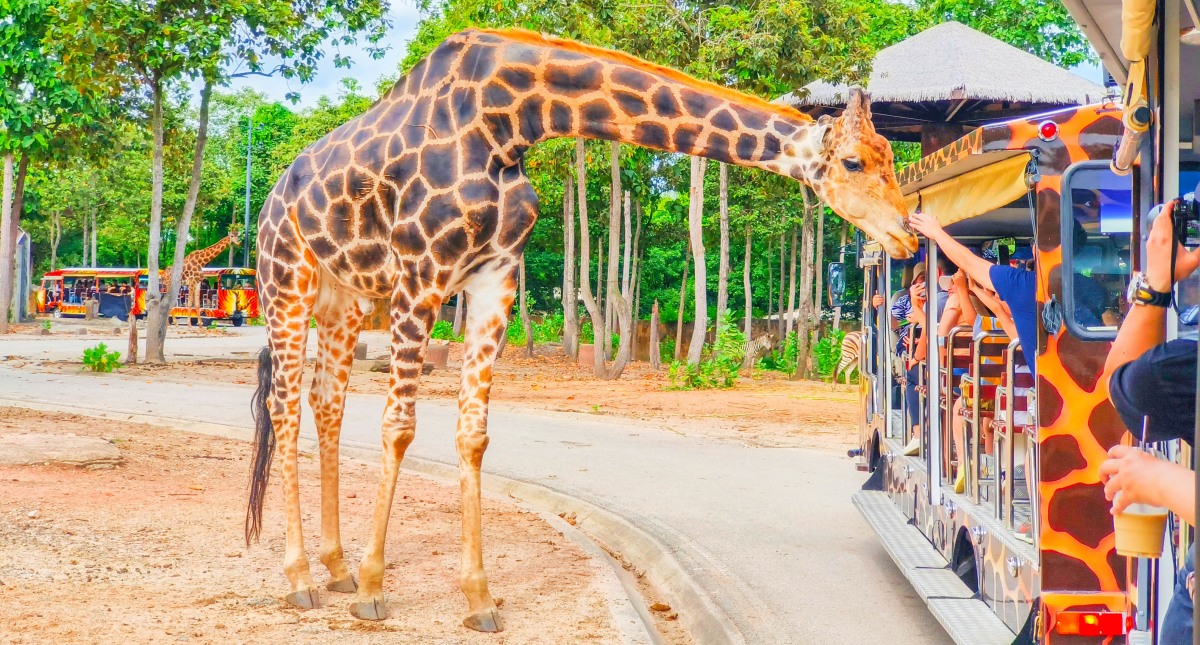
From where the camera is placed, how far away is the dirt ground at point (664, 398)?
14.9 metres

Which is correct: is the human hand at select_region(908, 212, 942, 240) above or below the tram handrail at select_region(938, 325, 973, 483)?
above

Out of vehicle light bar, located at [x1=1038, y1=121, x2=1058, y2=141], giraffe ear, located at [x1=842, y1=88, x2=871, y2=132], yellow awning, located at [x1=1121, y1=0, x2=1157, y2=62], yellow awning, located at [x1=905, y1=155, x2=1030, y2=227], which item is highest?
giraffe ear, located at [x1=842, y1=88, x2=871, y2=132]

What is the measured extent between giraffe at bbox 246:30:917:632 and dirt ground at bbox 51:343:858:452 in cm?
803

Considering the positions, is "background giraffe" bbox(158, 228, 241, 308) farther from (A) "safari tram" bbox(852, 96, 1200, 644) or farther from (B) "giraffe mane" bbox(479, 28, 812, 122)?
(A) "safari tram" bbox(852, 96, 1200, 644)

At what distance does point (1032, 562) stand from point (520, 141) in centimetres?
319

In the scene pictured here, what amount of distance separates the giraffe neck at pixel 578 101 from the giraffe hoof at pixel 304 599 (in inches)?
97.5

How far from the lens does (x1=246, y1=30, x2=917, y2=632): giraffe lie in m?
5.64

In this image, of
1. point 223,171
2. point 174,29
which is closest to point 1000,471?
point 174,29

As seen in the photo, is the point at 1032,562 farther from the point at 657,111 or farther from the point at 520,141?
the point at 520,141

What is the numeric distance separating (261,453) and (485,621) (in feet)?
6.43

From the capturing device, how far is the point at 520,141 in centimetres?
589

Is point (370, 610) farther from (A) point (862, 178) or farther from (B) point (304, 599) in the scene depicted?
(A) point (862, 178)

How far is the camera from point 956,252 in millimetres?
5129

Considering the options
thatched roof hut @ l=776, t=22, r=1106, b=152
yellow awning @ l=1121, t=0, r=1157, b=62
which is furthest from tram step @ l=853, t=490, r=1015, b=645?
thatched roof hut @ l=776, t=22, r=1106, b=152
